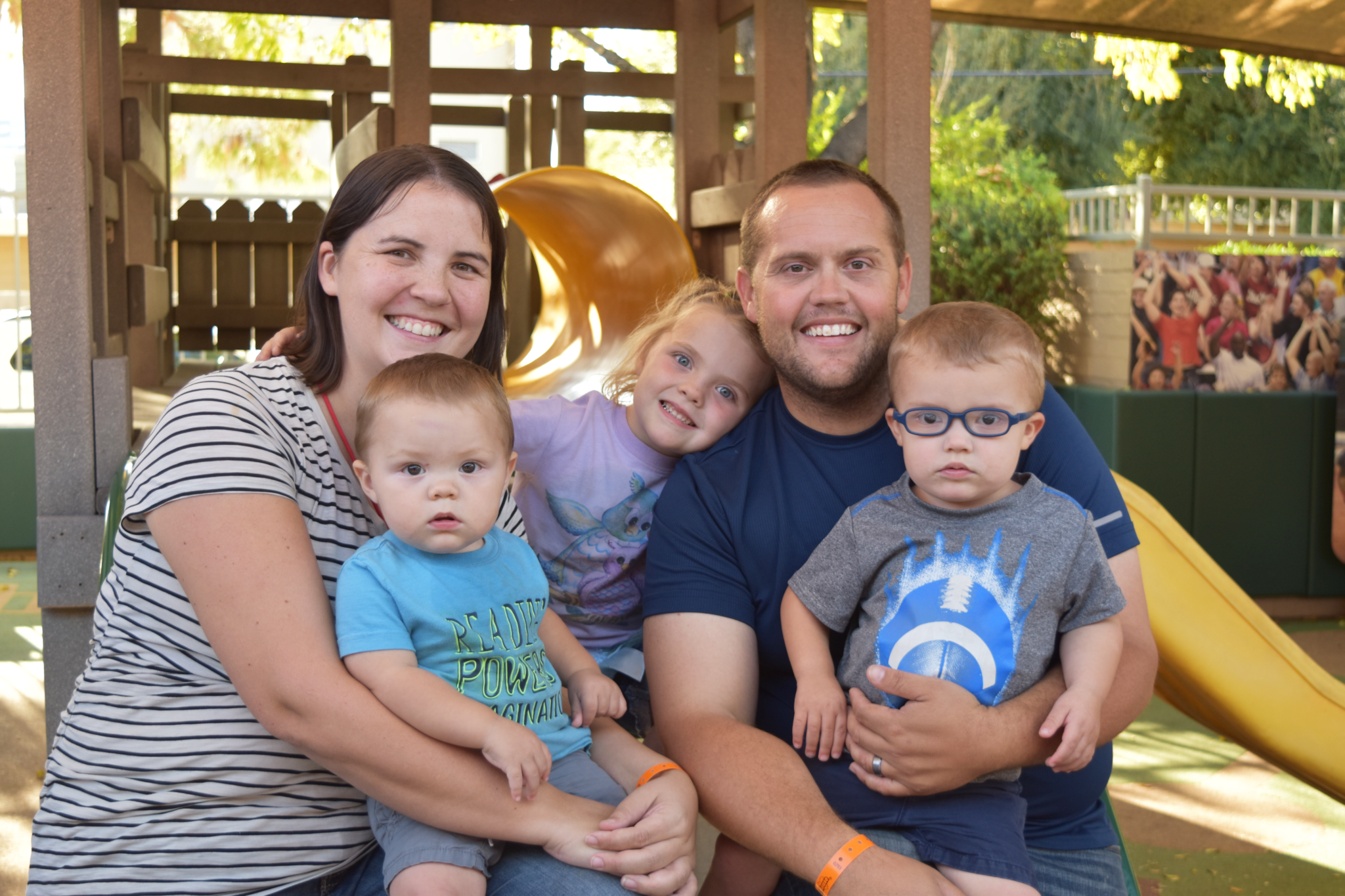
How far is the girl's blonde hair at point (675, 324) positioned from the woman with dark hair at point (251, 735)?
2.73 ft

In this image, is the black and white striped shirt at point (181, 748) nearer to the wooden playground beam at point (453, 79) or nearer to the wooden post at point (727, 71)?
the wooden playground beam at point (453, 79)

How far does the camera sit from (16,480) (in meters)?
6.55

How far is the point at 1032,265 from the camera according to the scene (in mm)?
7035

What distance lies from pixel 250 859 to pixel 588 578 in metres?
0.87

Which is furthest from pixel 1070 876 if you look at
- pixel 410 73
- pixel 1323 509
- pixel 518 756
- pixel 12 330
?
pixel 12 330

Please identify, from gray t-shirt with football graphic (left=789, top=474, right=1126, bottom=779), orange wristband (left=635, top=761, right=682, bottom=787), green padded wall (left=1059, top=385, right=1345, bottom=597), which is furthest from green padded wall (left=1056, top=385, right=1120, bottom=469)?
orange wristband (left=635, top=761, right=682, bottom=787)

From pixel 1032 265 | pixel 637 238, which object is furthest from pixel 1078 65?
pixel 637 238

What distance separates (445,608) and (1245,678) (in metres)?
2.46

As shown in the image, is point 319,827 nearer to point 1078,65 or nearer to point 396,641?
point 396,641

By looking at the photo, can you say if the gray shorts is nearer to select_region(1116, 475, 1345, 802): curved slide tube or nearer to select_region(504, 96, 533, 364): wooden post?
select_region(1116, 475, 1345, 802): curved slide tube

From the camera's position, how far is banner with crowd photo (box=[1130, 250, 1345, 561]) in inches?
242

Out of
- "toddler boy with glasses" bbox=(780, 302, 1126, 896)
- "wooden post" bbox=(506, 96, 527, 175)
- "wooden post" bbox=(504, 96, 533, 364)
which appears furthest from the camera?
"wooden post" bbox=(506, 96, 527, 175)

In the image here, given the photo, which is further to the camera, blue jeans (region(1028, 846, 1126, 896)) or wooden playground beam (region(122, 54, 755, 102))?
wooden playground beam (region(122, 54, 755, 102))

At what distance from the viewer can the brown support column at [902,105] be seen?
9.99 feet
